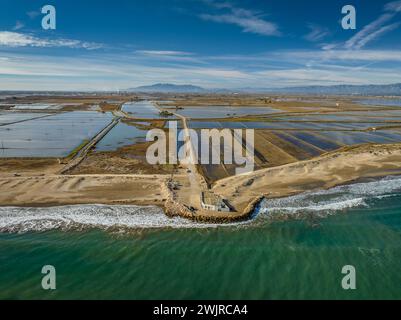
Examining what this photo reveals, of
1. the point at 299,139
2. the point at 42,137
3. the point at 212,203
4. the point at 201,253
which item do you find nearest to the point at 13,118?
the point at 42,137

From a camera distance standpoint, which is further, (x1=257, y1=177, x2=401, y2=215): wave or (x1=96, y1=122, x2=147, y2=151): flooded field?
(x1=96, y1=122, x2=147, y2=151): flooded field

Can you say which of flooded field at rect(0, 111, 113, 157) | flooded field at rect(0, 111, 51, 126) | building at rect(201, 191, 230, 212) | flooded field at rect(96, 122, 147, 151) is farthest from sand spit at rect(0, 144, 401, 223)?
flooded field at rect(0, 111, 51, 126)

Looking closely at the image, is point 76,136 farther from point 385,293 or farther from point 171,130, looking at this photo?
point 385,293

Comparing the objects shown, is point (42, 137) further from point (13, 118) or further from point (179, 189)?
point (179, 189)

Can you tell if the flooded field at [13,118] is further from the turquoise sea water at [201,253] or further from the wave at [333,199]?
the wave at [333,199]

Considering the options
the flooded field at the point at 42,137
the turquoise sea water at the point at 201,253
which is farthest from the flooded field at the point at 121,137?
the turquoise sea water at the point at 201,253

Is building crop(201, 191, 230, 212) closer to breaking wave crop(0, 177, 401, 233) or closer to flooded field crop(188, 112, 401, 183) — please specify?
breaking wave crop(0, 177, 401, 233)
